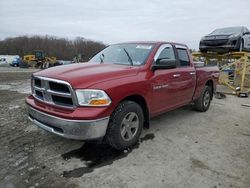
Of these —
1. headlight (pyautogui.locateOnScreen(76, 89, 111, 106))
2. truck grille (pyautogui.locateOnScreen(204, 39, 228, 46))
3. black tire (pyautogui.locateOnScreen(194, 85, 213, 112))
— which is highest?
truck grille (pyautogui.locateOnScreen(204, 39, 228, 46))

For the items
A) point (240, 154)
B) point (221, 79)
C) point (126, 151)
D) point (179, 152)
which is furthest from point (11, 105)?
point (221, 79)

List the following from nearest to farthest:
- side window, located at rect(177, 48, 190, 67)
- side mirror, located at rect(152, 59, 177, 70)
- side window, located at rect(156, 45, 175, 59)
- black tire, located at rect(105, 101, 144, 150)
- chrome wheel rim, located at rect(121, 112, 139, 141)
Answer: black tire, located at rect(105, 101, 144, 150), chrome wheel rim, located at rect(121, 112, 139, 141), side mirror, located at rect(152, 59, 177, 70), side window, located at rect(156, 45, 175, 59), side window, located at rect(177, 48, 190, 67)

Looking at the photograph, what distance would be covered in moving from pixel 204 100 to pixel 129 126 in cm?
364

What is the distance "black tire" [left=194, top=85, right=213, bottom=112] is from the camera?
22.0ft

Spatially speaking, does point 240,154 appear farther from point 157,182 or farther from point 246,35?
point 246,35

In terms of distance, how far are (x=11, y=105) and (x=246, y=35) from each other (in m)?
10.8

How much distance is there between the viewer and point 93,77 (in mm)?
3533

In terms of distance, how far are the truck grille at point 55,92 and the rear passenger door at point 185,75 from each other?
2631mm

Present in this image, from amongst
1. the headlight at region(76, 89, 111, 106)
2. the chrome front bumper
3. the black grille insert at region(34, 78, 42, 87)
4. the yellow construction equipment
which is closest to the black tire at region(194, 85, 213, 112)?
the chrome front bumper

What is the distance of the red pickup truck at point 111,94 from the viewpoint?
336 centimetres

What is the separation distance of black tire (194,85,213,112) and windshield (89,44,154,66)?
2709mm

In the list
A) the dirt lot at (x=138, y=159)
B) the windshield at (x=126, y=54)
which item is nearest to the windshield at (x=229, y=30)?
the dirt lot at (x=138, y=159)

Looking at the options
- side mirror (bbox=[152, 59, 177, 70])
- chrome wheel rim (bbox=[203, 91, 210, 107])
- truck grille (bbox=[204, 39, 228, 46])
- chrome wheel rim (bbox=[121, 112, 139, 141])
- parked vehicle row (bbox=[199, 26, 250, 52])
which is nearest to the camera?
chrome wheel rim (bbox=[121, 112, 139, 141])

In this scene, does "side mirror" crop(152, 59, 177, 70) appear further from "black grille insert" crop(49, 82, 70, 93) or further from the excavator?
the excavator
